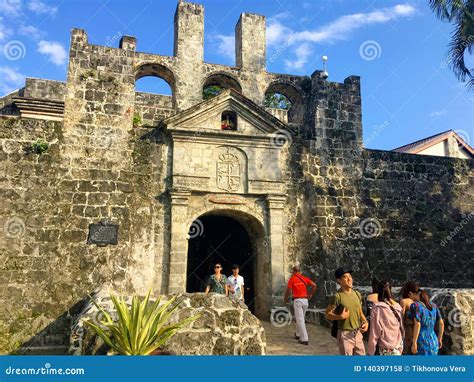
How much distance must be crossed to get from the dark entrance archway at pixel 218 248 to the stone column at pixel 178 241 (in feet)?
4.68

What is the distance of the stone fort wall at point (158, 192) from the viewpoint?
8.71m

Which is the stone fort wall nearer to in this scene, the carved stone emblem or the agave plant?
the carved stone emblem

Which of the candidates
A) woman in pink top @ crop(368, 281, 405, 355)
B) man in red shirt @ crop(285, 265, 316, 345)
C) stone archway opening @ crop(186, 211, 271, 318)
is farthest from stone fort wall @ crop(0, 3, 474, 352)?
woman in pink top @ crop(368, 281, 405, 355)

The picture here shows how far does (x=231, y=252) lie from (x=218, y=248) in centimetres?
48

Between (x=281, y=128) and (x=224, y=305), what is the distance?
5611mm

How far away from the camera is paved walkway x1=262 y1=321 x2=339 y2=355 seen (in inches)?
284

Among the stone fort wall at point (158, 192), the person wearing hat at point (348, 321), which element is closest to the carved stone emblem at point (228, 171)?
the stone fort wall at point (158, 192)

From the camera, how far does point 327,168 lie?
11.0m

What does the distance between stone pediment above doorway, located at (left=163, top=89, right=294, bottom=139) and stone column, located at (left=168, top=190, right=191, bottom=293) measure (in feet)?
5.00

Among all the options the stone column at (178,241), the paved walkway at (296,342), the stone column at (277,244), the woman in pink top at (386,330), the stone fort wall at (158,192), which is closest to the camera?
the woman in pink top at (386,330)

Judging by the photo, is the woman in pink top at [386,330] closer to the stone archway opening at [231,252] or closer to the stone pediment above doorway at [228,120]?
the stone archway opening at [231,252]

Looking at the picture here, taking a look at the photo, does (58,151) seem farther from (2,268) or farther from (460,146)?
(460,146)

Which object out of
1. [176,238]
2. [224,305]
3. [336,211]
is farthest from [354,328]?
[336,211]

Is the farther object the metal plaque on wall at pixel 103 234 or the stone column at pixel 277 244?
the stone column at pixel 277 244
